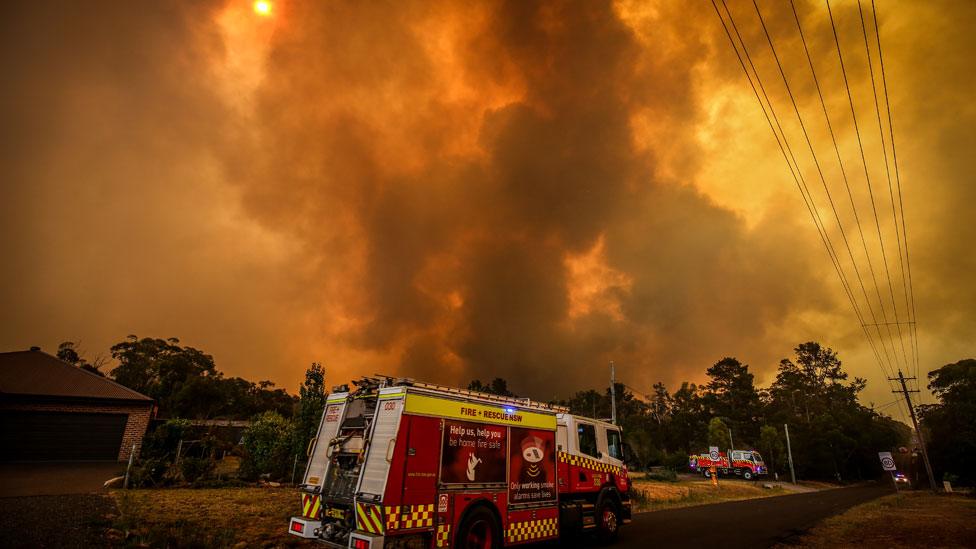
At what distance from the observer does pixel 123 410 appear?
977 inches

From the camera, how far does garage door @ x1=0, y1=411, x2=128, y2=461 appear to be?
21.8 metres

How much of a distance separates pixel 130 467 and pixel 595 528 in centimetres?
1632

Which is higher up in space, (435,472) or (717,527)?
(435,472)

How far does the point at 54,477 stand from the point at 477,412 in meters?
19.5

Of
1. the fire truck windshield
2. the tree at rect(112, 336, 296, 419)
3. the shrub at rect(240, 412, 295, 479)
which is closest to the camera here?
the fire truck windshield

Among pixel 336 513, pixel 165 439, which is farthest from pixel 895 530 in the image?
pixel 165 439

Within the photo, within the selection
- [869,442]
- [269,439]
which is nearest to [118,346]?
[269,439]

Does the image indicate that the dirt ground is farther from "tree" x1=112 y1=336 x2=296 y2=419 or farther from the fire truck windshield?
"tree" x1=112 y1=336 x2=296 y2=419

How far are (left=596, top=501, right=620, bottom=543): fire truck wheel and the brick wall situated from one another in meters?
23.9

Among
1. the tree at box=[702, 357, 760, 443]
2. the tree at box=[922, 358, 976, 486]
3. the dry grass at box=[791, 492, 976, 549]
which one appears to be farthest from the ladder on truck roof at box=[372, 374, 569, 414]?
the tree at box=[702, 357, 760, 443]

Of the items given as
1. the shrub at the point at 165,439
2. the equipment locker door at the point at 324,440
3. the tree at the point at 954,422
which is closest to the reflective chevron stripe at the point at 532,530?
the equipment locker door at the point at 324,440

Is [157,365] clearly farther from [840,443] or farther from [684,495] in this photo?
[840,443]

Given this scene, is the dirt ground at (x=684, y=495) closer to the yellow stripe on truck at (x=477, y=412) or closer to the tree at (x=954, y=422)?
the yellow stripe on truck at (x=477, y=412)

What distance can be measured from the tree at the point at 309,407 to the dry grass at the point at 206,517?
3805 mm
